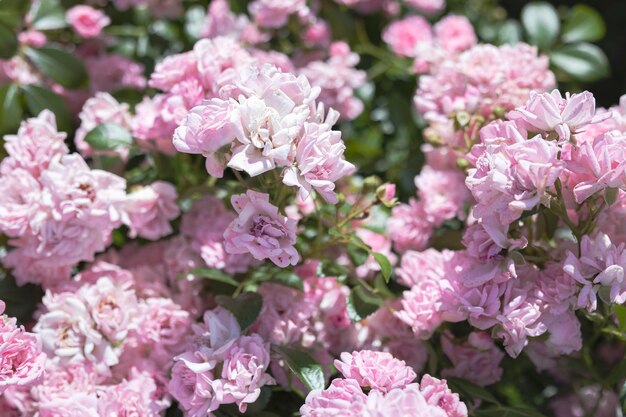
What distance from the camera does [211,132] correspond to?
81 centimetres

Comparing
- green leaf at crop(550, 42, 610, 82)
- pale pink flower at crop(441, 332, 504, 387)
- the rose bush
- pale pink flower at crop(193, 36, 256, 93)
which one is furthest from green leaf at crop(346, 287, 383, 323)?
green leaf at crop(550, 42, 610, 82)

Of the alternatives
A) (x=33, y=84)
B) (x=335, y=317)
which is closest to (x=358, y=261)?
(x=335, y=317)

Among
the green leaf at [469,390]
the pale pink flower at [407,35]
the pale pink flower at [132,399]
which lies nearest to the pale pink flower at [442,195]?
the green leaf at [469,390]

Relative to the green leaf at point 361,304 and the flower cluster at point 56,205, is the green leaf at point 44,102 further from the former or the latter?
the green leaf at point 361,304

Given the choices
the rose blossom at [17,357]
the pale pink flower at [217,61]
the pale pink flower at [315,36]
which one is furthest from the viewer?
the pale pink flower at [315,36]

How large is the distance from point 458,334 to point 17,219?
60 cm

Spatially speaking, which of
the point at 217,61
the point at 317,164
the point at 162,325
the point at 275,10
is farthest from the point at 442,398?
the point at 275,10

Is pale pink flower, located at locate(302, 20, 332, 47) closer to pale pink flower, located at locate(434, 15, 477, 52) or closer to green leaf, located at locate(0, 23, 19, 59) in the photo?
pale pink flower, located at locate(434, 15, 477, 52)

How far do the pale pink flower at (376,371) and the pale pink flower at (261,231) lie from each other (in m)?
0.13

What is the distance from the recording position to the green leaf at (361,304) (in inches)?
38.9

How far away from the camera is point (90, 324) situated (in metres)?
0.99

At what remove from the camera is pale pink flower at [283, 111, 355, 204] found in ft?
2.66

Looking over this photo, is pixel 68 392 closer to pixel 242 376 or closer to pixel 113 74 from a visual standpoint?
pixel 242 376

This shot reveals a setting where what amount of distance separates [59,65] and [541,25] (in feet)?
2.87
